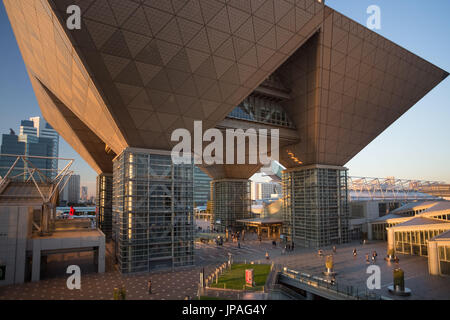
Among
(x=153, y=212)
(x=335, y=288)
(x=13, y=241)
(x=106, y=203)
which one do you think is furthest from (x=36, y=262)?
(x=106, y=203)

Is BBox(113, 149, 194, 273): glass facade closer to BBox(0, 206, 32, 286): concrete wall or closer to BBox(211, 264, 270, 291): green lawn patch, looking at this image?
BBox(211, 264, 270, 291): green lawn patch

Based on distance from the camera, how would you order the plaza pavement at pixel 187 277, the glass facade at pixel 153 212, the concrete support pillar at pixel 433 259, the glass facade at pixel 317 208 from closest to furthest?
1. the plaza pavement at pixel 187 277
2. the concrete support pillar at pixel 433 259
3. the glass facade at pixel 153 212
4. the glass facade at pixel 317 208

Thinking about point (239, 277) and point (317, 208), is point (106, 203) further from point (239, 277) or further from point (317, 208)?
point (317, 208)

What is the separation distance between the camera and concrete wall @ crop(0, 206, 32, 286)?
68.0 ft

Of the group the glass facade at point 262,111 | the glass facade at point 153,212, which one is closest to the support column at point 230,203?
the glass facade at point 262,111

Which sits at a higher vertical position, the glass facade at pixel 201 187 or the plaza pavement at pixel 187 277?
the glass facade at pixel 201 187

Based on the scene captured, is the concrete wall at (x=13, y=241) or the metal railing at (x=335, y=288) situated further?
the concrete wall at (x=13, y=241)

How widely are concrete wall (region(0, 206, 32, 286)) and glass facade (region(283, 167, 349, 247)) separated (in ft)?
103

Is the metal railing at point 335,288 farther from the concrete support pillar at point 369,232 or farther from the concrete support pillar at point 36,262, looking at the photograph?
the concrete support pillar at point 369,232

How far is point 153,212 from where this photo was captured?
2519 cm

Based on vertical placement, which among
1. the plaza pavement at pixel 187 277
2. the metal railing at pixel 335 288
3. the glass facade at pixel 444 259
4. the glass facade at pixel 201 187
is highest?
the glass facade at pixel 201 187

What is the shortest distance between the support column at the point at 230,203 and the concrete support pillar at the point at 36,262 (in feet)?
127

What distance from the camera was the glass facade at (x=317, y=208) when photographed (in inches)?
1443

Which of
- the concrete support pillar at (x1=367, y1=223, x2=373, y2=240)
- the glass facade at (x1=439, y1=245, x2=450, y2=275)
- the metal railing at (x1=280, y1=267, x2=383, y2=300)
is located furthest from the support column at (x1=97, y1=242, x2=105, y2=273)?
the concrete support pillar at (x1=367, y1=223, x2=373, y2=240)
